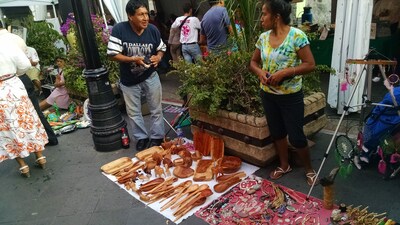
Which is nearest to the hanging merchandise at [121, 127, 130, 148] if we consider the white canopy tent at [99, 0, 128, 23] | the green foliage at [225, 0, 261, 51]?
the green foliage at [225, 0, 261, 51]

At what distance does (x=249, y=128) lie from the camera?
3.07m

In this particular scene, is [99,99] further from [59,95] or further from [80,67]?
[59,95]

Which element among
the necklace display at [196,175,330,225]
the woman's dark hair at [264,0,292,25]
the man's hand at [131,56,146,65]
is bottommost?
the necklace display at [196,175,330,225]

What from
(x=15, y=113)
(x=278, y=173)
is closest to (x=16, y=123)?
(x=15, y=113)

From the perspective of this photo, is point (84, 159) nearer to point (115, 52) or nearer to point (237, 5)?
point (115, 52)

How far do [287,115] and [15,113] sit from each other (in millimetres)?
2940

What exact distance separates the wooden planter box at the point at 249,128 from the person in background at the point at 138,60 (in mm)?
592

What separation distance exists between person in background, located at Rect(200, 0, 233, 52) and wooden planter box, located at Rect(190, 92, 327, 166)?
62.4 inches

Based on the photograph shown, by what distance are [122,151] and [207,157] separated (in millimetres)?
1234

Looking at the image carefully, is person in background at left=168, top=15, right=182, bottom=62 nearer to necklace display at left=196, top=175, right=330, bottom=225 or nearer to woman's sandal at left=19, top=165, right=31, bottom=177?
woman's sandal at left=19, top=165, right=31, bottom=177

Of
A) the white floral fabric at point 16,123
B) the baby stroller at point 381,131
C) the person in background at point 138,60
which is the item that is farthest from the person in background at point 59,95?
the baby stroller at point 381,131

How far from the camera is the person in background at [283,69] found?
7.80 ft

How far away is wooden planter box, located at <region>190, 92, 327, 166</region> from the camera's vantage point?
9.98 feet

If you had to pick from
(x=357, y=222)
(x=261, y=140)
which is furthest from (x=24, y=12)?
(x=357, y=222)
